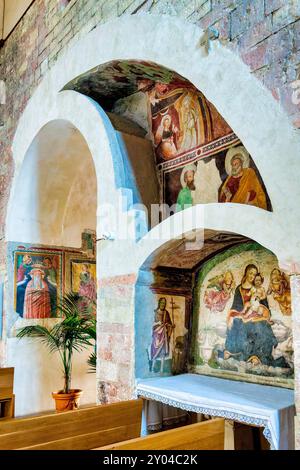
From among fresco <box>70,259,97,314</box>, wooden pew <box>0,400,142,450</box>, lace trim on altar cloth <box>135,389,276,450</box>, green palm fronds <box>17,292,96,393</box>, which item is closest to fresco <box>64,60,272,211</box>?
lace trim on altar cloth <box>135,389,276,450</box>

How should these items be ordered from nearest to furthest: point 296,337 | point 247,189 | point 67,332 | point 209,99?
point 296,337 < point 209,99 < point 247,189 < point 67,332

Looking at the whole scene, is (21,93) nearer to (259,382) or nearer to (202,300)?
(202,300)

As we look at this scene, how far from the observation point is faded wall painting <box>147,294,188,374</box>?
14.9ft

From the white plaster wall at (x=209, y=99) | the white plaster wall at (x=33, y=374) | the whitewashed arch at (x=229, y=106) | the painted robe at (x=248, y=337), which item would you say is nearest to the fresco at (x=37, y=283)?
the white plaster wall at (x=33, y=374)

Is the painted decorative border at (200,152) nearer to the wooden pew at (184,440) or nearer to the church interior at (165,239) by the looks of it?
the church interior at (165,239)

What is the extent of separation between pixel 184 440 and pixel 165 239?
5.95ft

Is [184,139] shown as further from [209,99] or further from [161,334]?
[161,334]

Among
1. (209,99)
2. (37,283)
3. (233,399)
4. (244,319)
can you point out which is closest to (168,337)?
(244,319)

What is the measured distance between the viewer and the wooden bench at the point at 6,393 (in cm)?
546

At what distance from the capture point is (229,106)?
3.47 m

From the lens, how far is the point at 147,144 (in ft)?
16.9

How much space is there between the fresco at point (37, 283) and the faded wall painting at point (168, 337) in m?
2.93

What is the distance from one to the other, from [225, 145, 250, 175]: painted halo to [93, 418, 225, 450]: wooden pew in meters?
2.13

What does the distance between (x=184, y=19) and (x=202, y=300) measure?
2.56 metres
